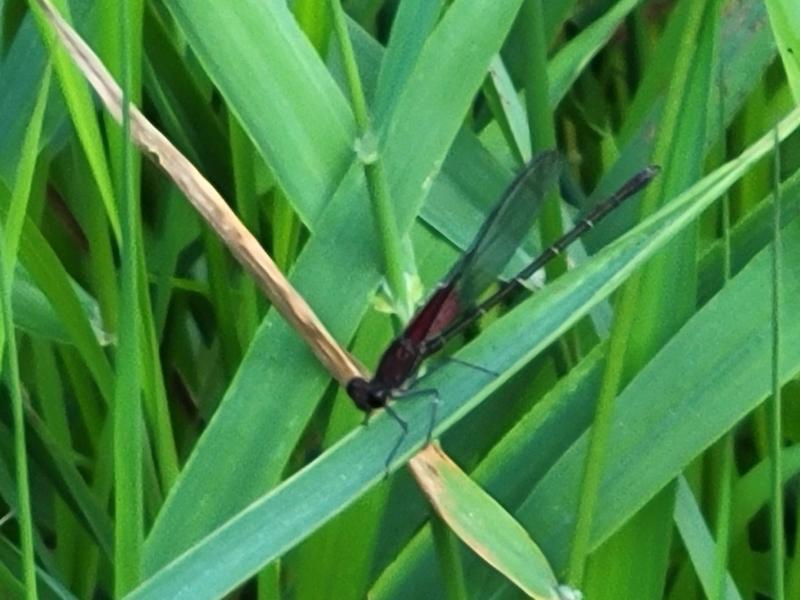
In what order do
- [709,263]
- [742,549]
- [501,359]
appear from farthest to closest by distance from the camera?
1. [742,549]
2. [709,263]
3. [501,359]

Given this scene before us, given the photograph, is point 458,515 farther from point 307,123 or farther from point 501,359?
point 307,123

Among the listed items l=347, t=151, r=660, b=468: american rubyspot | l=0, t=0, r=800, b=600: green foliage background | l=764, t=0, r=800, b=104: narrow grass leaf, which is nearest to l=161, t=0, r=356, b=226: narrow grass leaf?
l=0, t=0, r=800, b=600: green foliage background

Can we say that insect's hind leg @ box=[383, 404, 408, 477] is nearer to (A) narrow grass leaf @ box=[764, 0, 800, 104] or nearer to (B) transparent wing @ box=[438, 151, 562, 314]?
(B) transparent wing @ box=[438, 151, 562, 314]

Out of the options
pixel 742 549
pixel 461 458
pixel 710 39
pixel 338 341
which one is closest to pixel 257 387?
pixel 338 341

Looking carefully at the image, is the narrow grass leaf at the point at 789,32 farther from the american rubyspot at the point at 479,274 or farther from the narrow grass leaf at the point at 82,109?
the narrow grass leaf at the point at 82,109

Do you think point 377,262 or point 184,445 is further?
point 184,445

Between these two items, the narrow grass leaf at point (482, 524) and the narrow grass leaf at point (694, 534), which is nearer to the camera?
the narrow grass leaf at point (482, 524)

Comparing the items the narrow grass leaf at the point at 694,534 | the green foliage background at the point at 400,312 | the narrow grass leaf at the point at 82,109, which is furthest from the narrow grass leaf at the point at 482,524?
the narrow grass leaf at the point at 82,109
